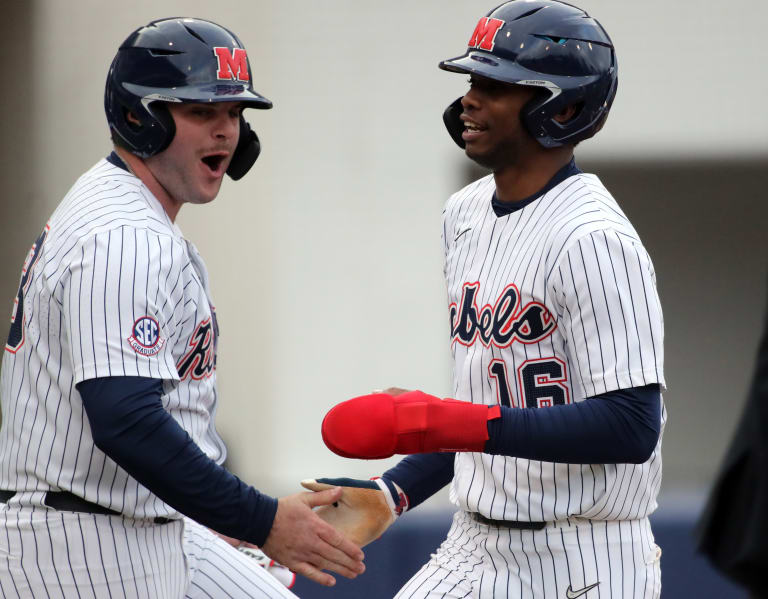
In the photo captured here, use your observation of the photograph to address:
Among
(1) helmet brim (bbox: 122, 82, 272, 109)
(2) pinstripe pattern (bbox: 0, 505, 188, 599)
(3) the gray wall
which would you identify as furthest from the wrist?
(3) the gray wall

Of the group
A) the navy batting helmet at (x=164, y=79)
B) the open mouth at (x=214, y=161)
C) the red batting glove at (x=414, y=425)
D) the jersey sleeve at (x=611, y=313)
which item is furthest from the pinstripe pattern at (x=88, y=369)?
the jersey sleeve at (x=611, y=313)

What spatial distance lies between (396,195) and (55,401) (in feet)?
13.6

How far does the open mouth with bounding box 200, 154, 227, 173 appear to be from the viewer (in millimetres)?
2715

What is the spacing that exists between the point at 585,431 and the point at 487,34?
3.10 feet

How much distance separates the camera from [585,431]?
7.54 feet

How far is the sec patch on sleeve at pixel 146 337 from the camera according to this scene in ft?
7.49

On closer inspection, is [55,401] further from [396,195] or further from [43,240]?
[396,195]

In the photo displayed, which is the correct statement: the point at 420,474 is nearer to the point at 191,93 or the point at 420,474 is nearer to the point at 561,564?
the point at 561,564

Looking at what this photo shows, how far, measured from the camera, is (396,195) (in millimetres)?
6375

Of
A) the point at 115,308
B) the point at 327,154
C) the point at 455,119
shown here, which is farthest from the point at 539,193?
the point at 327,154

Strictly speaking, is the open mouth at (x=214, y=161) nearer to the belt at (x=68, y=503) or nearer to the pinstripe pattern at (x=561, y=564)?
the belt at (x=68, y=503)

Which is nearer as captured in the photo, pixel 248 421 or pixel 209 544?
pixel 209 544

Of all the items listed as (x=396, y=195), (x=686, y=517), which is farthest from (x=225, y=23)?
(x=686, y=517)

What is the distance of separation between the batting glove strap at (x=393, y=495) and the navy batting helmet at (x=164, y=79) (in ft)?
3.18
